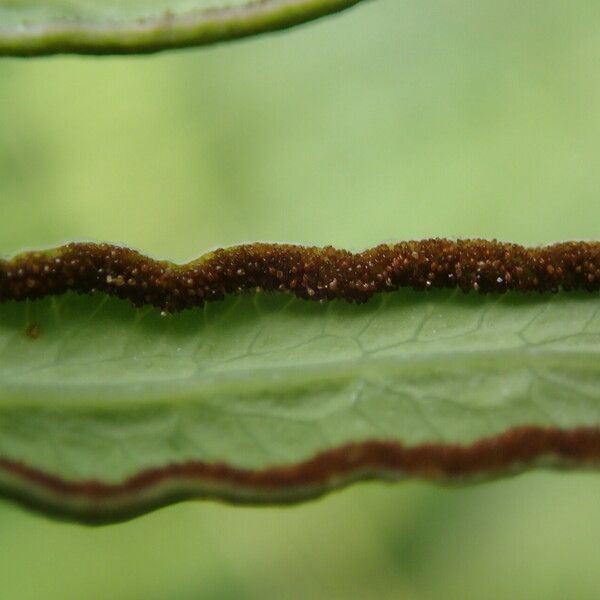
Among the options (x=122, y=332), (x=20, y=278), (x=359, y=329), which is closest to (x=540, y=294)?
(x=359, y=329)

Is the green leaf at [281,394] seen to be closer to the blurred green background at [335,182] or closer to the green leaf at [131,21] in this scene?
the blurred green background at [335,182]

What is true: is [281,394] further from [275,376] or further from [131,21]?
[131,21]

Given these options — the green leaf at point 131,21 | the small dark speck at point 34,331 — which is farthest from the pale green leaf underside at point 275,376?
the green leaf at point 131,21

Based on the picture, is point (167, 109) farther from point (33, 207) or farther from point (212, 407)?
point (212, 407)

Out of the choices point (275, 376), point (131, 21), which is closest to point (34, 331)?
point (275, 376)

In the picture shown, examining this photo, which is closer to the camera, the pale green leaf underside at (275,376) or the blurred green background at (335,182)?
the pale green leaf underside at (275,376)

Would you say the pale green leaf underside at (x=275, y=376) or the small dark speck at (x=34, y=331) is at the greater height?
the small dark speck at (x=34, y=331)

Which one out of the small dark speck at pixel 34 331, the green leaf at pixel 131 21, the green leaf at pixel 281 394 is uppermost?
the green leaf at pixel 131 21

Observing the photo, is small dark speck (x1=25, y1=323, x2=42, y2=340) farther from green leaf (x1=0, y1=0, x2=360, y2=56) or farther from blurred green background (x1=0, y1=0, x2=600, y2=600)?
green leaf (x1=0, y1=0, x2=360, y2=56)
